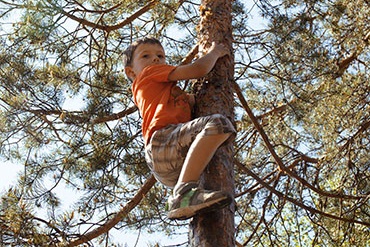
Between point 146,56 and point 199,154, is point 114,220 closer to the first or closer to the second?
point 146,56

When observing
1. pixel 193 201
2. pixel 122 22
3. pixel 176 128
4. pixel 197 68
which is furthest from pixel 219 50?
pixel 122 22

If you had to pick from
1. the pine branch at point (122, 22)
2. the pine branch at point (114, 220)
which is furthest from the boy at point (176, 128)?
the pine branch at point (122, 22)

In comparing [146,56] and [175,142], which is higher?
[146,56]

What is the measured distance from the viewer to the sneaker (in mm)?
2180

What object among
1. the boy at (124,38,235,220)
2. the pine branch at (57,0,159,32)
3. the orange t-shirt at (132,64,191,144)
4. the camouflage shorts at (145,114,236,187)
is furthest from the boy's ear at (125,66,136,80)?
the pine branch at (57,0,159,32)

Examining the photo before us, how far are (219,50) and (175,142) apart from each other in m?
0.50

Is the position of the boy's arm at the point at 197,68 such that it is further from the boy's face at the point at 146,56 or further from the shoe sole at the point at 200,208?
the shoe sole at the point at 200,208

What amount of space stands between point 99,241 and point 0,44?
4.60 feet

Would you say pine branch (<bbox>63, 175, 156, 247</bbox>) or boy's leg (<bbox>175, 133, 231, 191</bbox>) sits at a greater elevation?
pine branch (<bbox>63, 175, 156, 247</bbox>)

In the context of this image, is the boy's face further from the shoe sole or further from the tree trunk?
the shoe sole

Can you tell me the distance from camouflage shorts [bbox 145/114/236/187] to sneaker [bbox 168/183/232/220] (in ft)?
0.65

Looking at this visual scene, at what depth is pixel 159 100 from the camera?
2.65 m

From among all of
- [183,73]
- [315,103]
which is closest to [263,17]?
[315,103]

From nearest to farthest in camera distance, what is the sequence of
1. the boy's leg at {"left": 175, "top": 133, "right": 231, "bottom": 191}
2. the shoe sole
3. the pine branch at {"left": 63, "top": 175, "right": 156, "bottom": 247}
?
the shoe sole → the boy's leg at {"left": 175, "top": 133, "right": 231, "bottom": 191} → the pine branch at {"left": 63, "top": 175, "right": 156, "bottom": 247}
